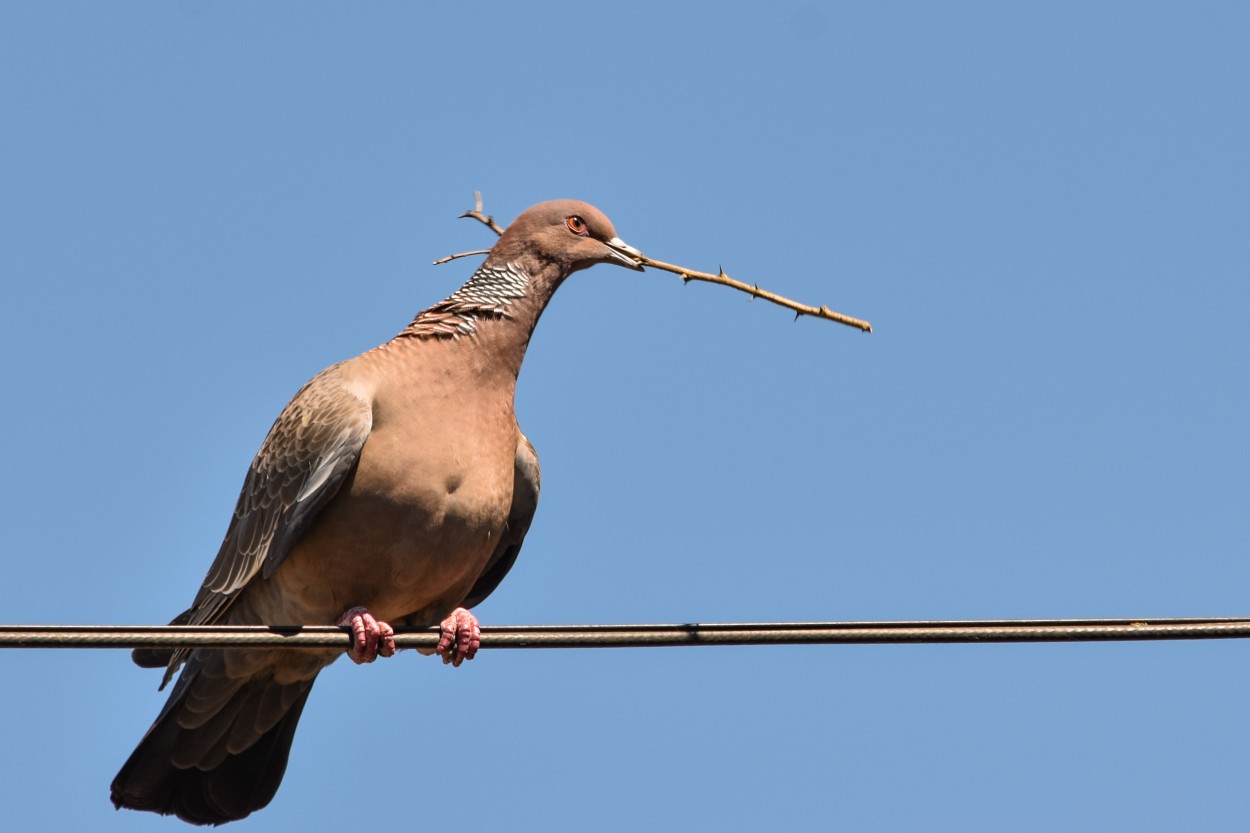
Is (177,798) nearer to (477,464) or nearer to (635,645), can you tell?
(477,464)

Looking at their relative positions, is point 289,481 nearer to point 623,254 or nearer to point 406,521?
point 406,521

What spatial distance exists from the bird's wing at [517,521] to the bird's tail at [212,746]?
90 cm

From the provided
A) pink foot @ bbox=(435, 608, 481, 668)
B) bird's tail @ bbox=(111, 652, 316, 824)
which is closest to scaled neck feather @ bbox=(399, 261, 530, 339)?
pink foot @ bbox=(435, 608, 481, 668)

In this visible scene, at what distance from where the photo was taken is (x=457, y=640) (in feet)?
22.6

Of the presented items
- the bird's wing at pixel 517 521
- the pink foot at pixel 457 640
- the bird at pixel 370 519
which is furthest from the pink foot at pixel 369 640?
the bird's wing at pixel 517 521

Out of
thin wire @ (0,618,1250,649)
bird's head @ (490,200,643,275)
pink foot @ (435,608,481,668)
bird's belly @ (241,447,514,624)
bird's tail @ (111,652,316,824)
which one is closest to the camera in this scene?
thin wire @ (0,618,1250,649)

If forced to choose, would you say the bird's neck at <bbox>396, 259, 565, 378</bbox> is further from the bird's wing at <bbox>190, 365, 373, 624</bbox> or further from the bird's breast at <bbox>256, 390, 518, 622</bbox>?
the bird's wing at <bbox>190, 365, 373, 624</bbox>

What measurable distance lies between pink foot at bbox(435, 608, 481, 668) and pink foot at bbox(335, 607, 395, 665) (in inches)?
7.9

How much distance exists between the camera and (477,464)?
23.9 ft

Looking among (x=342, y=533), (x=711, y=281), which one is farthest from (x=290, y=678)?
(x=711, y=281)

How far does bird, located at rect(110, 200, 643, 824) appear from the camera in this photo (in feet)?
23.5

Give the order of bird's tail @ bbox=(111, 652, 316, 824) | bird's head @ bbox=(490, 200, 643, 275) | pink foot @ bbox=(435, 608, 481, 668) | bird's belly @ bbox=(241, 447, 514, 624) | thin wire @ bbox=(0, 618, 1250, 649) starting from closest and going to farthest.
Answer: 1. thin wire @ bbox=(0, 618, 1250, 649)
2. pink foot @ bbox=(435, 608, 481, 668)
3. bird's belly @ bbox=(241, 447, 514, 624)
4. bird's tail @ bbox=(111, 652, 316, 824)
5. bird's head @ bbox=(490, 200, 643, 275)

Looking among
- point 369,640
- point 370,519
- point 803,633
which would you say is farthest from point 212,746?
point 803,633

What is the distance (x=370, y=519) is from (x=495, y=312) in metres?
1.12
